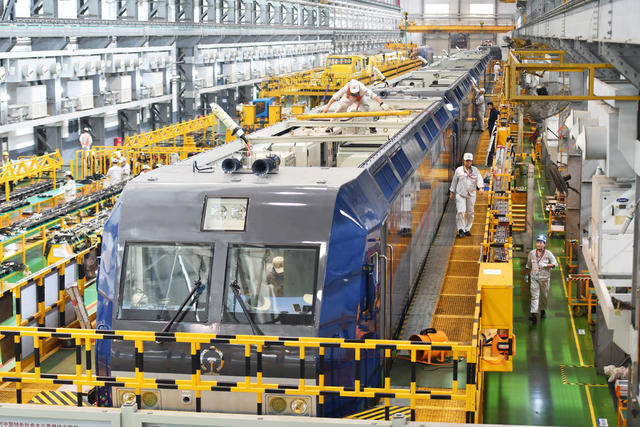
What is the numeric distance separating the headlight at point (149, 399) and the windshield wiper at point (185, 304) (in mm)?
524

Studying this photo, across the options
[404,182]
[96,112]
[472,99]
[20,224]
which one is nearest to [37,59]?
[96,112]

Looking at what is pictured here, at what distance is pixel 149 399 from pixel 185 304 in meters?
0.84

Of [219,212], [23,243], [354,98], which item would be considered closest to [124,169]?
[23,243]

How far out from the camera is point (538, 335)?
14.7 metres

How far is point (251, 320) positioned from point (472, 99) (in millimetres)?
21093

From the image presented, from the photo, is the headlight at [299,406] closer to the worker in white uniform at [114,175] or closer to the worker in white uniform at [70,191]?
the worker in white uniform at [70,191]

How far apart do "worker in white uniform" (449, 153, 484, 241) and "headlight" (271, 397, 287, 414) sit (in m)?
8.43

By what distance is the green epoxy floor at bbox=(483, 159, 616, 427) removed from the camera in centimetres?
1122

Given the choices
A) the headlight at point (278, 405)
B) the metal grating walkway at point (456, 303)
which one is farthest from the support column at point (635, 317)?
the headlight at point (278, 405)

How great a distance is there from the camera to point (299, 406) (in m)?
7.04

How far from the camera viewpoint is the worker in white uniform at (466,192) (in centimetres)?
1487

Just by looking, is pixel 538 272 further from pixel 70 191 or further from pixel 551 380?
pixel 70 191

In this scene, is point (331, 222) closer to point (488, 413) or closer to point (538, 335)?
point (488, 413)

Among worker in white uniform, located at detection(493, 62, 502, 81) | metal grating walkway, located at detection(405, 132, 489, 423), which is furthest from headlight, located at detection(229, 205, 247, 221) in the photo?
worker in white uniform, located at detection(493, 62, 502, 81)
